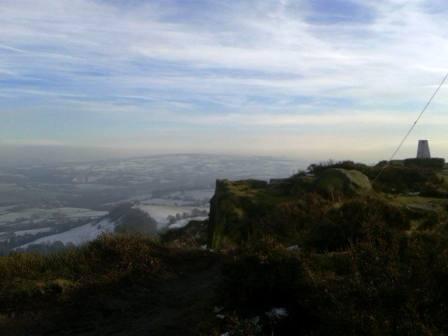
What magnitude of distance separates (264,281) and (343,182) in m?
8.92

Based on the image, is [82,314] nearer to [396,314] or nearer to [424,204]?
[396,314]

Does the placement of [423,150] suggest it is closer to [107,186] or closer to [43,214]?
[43,214]

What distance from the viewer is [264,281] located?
5.88 metres

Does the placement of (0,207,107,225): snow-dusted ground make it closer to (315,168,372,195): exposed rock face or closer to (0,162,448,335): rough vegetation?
(315,168,372,195): exposed rock face

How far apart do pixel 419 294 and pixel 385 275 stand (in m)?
0.48

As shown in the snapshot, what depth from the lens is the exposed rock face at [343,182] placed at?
1383 cm

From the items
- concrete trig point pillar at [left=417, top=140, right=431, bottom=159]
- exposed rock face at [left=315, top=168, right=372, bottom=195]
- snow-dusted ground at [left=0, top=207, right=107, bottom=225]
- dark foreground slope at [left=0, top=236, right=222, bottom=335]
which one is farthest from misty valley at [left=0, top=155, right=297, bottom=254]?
dark foreground slope at [left=0, top=236, right=222, bottom=335]

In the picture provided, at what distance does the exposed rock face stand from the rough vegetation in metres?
1.69

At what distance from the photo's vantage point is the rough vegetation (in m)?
4.68

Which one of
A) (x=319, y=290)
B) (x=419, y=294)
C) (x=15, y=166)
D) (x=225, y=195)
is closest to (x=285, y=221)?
(x=225, y=195)

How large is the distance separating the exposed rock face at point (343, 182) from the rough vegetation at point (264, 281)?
1.69 meters

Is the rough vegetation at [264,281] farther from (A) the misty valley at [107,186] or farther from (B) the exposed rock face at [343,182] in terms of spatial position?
(A) the misty valley at [107,186]

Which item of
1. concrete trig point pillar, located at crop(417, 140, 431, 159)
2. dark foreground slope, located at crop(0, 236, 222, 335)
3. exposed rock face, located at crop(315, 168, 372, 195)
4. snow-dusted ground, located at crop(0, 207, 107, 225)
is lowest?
snow-dusted ground, located at crop(0, 207, 107, 225)

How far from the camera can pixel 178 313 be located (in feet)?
21.9
